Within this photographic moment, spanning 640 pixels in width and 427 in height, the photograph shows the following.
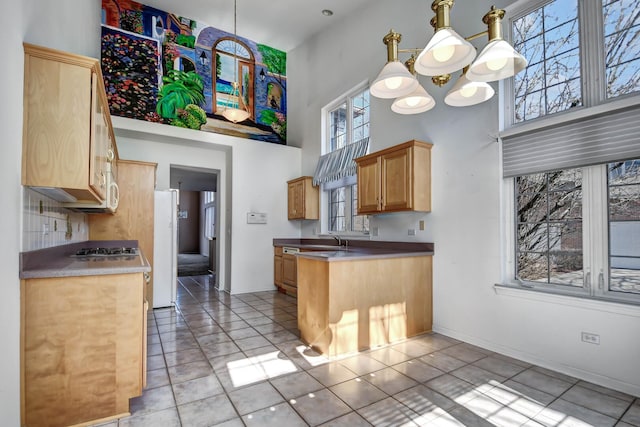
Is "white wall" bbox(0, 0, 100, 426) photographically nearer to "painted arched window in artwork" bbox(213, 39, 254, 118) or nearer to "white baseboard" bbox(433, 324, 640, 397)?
"white baseboard" bbox(433, 324, 640, 397)

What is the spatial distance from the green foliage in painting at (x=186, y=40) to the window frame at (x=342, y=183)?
2.91 metres

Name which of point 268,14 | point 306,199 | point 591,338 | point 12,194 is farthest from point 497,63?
point 268,14

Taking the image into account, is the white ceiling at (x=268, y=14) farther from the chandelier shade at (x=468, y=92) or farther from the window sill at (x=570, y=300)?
the window sill at (x=570, y=300)

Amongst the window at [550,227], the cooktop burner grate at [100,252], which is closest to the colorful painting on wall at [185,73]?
the cooktop burner grate at [100,252]

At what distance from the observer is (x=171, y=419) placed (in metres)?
2.04

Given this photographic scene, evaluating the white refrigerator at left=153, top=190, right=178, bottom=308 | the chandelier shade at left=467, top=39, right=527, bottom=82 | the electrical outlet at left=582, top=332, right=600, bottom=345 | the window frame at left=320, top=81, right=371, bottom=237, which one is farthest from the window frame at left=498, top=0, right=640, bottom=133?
the white refrigerator at left=153, top=190, right=178, bottom=308

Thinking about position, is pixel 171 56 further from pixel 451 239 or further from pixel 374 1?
pixel 451 239

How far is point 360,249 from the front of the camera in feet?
15.1

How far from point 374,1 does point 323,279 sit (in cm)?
445

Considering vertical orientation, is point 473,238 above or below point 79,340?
above

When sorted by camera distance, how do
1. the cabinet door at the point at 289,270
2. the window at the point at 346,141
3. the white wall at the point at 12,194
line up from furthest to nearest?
the cabinet door at the point at 289,270 < the window at the point at 346,141 < the white wall at the point at 12,194

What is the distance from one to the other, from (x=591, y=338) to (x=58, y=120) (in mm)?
4104

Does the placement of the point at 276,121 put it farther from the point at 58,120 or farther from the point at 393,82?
the point at 58,120

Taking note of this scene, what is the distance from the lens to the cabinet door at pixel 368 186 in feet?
13.7
